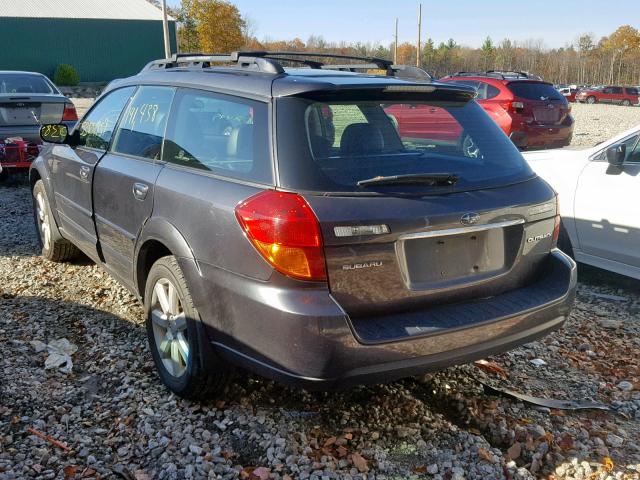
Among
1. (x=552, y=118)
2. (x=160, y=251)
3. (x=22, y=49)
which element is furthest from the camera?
(x=22, y=49)

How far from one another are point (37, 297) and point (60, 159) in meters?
1.10


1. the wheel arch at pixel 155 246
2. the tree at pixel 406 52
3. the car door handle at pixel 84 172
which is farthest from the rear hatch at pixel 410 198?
the tree at pixel 406 52

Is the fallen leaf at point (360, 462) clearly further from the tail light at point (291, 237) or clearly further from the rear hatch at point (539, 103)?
the rear hatch at point (539, 103)

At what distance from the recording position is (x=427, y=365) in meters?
2.81

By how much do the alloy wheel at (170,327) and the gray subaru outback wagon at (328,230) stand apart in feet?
0.03

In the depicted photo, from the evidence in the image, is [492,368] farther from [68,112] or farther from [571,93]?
[571,93]

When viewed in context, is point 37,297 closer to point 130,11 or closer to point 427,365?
point 427,365

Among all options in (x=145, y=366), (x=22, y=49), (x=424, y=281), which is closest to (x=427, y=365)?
(x=424, y=281)

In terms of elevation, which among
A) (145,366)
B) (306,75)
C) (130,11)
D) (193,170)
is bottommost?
(145,366)

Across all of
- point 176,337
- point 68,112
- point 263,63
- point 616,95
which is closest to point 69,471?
point 176,337

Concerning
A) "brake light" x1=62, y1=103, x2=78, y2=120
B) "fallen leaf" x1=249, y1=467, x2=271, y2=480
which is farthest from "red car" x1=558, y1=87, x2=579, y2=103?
"fallen leaf" x1=249, y1=467, x2=271, y2=480

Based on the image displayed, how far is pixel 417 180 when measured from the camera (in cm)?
289

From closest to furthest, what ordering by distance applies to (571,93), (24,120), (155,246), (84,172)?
1. (155,246)
2. (84,172)
3. (24,120)
4. (571,93)

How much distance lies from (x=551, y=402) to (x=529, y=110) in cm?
948
